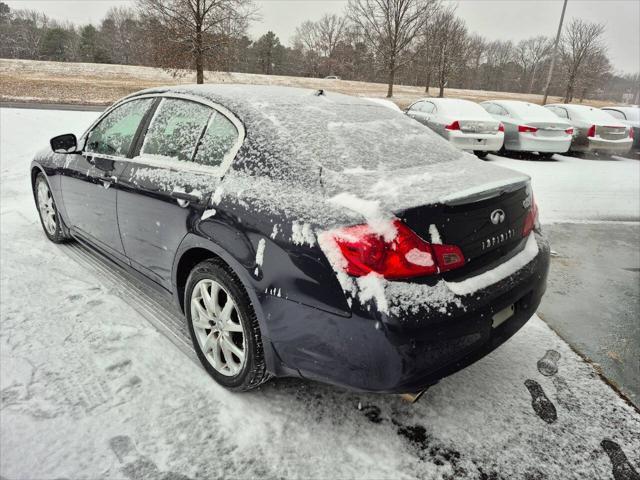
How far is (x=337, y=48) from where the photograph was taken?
68.8m

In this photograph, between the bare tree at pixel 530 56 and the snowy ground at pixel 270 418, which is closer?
the snowy ground at pixel 270 418

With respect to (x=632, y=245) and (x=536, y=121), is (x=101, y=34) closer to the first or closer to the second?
(x=536, y=121)

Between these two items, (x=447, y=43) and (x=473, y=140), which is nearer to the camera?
(x=473, y=140)

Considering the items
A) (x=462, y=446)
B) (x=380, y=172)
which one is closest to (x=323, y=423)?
(x=462, y=446)

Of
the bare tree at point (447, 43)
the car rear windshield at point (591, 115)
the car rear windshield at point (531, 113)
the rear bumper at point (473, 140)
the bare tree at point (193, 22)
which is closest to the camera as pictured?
the rear bumper at point (473, 140)

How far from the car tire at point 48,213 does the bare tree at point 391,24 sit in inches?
1146

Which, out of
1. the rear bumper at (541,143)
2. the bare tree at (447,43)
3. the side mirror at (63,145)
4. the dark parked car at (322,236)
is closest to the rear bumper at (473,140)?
the rear bumper at (541,143)

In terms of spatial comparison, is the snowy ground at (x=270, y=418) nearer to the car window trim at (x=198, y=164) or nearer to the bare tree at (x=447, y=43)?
the car window trim at (x=198, y=164)

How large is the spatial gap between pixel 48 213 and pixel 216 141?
9.39ft

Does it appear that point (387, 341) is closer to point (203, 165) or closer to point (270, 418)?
point (270, 418)

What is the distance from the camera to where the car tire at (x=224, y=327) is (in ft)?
7.04

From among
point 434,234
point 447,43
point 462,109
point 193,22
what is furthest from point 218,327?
point 447,43

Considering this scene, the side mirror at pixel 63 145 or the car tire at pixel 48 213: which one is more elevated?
the side mirror at pixel 63 145

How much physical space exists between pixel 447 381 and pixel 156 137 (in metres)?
2.37
